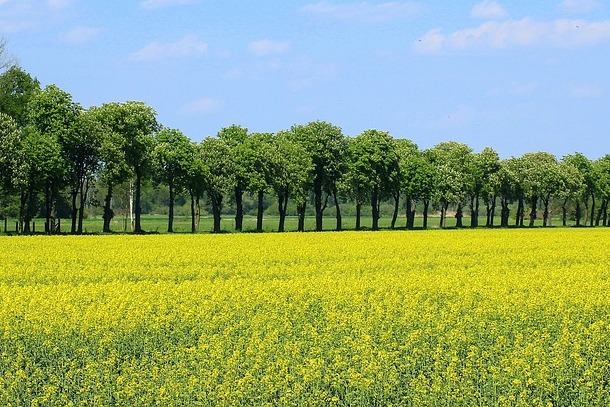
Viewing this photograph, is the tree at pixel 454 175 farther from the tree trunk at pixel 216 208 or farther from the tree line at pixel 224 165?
the tree trunk at pixel 216 208

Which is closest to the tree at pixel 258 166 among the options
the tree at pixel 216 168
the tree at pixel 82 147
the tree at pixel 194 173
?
the tree at pixel 216 168

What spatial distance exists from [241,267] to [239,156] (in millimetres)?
59516

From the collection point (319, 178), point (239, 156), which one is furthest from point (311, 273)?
point (319, 178)

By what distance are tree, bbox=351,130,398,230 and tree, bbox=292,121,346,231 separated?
2.29m

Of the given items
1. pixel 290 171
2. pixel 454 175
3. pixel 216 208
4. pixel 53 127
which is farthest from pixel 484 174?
pixel 53 127

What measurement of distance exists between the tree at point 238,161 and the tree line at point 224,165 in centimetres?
13

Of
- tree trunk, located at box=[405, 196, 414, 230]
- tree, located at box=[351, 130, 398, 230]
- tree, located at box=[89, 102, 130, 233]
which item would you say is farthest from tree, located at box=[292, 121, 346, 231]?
tree, located at box=[89, 102, 130, 233]

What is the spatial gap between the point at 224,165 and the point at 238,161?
2.32m

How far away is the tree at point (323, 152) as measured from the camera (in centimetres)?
10106

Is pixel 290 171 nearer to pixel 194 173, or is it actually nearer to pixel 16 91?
pixel 194 173

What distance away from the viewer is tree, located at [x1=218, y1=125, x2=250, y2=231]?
91.3m

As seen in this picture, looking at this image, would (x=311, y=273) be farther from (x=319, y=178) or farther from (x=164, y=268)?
(x=319, y=178)

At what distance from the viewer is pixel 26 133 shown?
7825 centimetres

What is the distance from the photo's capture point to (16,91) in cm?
9600
